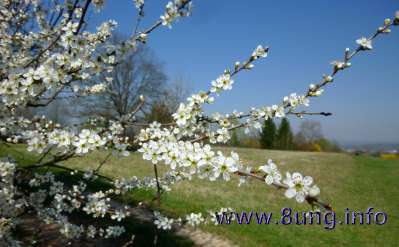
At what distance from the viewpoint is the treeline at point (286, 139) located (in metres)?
41.9

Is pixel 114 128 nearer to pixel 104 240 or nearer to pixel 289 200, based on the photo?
pixel 104 240

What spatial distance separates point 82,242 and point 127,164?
1011cm

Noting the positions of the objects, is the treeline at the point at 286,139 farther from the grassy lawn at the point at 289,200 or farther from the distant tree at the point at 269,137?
the grassy lawn at the point at 289,200

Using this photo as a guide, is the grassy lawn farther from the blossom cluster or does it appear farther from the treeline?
the treeline

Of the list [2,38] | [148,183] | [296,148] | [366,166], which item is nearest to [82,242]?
[148,183]

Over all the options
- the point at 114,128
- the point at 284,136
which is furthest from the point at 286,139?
the point at 114,128

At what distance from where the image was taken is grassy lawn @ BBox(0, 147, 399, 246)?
23.9 feet

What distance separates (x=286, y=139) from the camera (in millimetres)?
42844

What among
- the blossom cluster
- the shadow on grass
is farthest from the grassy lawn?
the blossom cluster

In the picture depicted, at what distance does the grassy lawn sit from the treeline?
1926cm

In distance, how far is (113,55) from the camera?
3.25 m

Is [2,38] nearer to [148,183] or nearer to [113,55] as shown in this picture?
[113,55]

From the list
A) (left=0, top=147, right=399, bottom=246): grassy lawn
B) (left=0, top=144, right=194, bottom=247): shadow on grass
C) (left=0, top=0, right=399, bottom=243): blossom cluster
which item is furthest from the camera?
(left=0, top=147, right=399, bottom=246): grassy lawn

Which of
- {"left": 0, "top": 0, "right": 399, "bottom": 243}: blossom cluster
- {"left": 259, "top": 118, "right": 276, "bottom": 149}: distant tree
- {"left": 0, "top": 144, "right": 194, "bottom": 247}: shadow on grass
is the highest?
{"left": 259, "top": 118, "right": 276, "bottom": 149}: distant tree
